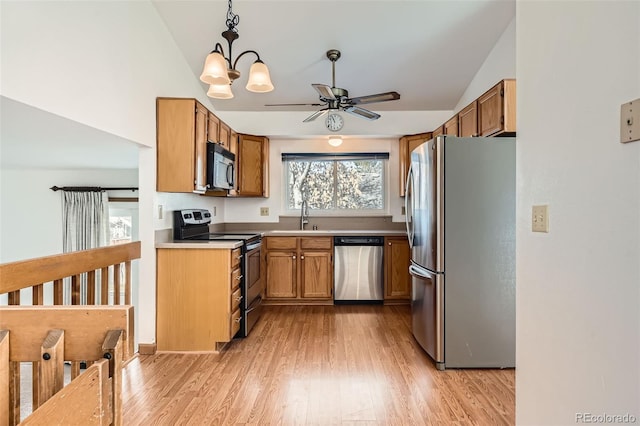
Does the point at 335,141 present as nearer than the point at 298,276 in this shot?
No

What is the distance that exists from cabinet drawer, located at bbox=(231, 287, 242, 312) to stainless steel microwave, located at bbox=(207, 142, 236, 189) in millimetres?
994

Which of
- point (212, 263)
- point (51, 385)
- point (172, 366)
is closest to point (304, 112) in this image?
point (212, 263)

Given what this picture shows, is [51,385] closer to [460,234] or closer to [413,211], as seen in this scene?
[460,234]

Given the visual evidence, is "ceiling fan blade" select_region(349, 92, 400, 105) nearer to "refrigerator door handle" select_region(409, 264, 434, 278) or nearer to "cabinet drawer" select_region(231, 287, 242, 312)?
"refrigerator door handle" select_region(409, 264, 434, 278)

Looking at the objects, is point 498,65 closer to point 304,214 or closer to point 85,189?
point 304,214

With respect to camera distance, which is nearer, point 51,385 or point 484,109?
point 51,385

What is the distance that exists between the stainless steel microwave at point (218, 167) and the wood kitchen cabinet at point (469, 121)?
236 centimetres

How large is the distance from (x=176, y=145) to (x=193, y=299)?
1.28m

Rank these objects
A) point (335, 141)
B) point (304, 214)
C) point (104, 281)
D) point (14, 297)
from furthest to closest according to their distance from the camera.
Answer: point (304, 214) < point (335, 141) < point (104, 281) < point (14, 297)

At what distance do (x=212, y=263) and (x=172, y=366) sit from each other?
2.63ft

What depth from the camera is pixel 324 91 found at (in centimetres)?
272

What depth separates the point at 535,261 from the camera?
132cm

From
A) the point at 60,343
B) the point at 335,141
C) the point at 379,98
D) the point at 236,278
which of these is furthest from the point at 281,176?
the point at 60,343

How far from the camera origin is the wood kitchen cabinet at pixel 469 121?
299cm
